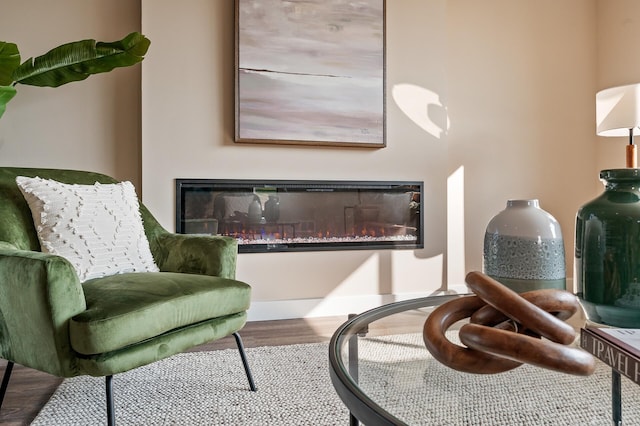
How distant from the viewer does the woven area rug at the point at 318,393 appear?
91 centimetres

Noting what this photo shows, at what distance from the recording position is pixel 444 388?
36.5 inches

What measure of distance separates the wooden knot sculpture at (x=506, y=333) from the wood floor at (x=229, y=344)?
15.9 inches

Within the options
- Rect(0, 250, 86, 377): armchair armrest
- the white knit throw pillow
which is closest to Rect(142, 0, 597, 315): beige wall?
the white knit throw pillow

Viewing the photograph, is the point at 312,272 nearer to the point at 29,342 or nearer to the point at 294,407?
the point at 294,407

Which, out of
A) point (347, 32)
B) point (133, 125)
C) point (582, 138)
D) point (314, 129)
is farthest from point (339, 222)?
point (582, 138)

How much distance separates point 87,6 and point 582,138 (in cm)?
366

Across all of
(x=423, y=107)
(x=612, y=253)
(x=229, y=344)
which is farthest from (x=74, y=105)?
(x=612, y=253)

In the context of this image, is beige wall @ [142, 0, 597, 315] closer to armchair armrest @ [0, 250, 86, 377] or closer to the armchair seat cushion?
the armchair seat cushion

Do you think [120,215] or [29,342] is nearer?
[29,342]

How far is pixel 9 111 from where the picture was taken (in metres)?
2.57

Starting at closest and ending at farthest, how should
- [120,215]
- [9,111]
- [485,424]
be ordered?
[485,424] < [120,215] < [9,111]

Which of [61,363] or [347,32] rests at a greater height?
[347,32]

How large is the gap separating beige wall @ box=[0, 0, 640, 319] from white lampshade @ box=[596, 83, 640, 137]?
924 mm

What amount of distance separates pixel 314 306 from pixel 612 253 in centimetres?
199
